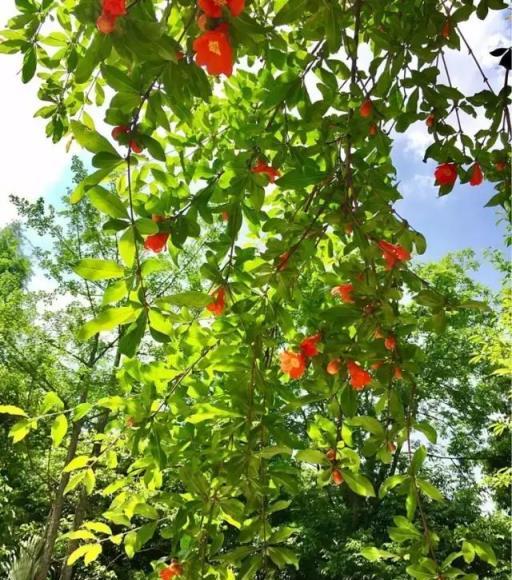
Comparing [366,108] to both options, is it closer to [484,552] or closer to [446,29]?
[446,29]

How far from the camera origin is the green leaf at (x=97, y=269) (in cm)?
71

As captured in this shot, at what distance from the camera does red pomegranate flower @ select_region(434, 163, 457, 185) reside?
1165 millimetres

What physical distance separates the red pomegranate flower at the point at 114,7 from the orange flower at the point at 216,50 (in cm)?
11

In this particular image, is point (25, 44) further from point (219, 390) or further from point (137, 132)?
point (219, 390)

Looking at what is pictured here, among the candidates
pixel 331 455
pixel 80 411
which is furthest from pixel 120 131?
pixel 331 455

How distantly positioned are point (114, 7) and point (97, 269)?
1.15 feet

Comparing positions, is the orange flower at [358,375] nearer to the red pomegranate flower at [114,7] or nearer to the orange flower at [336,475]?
the orange flower at [336,475]

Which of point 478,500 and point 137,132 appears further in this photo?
point 478,500

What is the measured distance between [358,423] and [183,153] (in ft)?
2.54

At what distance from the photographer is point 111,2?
0.47 meters

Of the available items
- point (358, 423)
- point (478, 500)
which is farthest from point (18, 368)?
point (478, 500)

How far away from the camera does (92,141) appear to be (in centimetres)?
66

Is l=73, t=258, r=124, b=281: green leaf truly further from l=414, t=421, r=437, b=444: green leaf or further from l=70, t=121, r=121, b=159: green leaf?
l=414, t=421, r=437, b=444: green leaf

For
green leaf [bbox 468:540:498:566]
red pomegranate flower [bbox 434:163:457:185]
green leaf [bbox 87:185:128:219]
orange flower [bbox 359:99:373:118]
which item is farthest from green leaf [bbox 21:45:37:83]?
green leaf [bbox 468:540:498:566]
